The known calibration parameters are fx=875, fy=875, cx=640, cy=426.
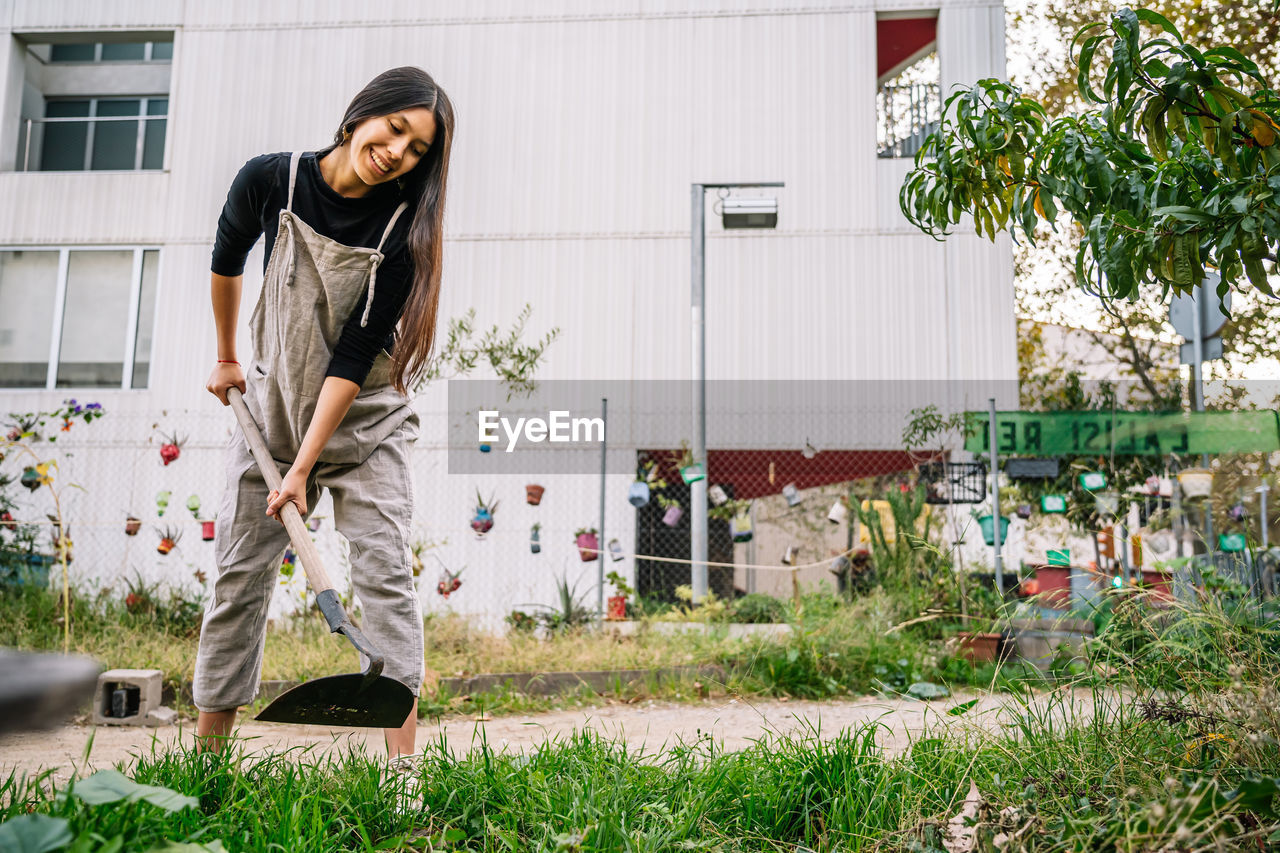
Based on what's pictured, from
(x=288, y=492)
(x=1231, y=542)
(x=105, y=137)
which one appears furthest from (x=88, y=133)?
(x=1231, y=542)

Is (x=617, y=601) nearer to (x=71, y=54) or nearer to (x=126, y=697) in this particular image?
(x=126, y=697)

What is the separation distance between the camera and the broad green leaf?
3.06ft

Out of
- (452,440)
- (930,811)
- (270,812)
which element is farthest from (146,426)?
(930,811)

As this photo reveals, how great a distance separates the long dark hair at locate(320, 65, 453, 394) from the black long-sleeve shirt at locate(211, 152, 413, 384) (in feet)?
0.12

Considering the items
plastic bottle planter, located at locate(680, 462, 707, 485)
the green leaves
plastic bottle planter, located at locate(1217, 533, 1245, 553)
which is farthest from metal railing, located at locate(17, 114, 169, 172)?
plastic bottle planter, located at locate(1217, 533, 1245, 553)

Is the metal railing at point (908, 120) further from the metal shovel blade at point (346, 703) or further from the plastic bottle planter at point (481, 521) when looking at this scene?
the metal shovel blade at point (346, 703)

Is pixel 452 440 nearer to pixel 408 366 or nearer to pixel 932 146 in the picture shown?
pixel 408 366

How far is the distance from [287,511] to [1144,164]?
6.87 feet

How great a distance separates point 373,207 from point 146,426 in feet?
27.8

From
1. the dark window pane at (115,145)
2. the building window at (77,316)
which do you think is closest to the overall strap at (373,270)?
the building window at (77,316)

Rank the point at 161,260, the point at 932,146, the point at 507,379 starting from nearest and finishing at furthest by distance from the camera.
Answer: the point at 932,146, the point at 507,379, the point at 161,260

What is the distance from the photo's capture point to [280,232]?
218cm

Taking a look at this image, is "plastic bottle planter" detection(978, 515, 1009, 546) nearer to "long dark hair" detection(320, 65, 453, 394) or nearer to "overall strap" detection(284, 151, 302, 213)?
"long dark hair" detection(320, 65, 453, 394)

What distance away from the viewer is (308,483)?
7.45ft
